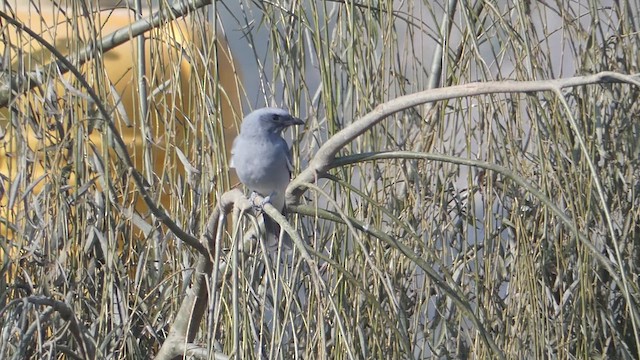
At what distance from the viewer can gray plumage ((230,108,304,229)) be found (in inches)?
77.5

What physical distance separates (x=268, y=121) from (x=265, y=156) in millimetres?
93

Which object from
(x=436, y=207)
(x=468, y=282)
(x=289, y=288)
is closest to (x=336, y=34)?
(x=436, y=207)

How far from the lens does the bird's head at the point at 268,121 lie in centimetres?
191

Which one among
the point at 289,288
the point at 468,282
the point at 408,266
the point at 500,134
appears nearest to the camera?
the point at 289,288

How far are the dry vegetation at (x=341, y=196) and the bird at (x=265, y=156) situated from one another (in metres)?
0.04

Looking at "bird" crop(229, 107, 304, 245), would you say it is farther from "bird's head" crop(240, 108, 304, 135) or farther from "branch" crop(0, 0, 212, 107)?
"branch" crop(0, 0, 212, 107)

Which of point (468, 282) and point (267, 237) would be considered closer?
point (267, 237)

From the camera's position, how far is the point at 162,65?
194cm

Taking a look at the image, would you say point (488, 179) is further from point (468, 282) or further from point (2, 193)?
point (2, 193)

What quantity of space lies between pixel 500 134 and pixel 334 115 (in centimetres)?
28

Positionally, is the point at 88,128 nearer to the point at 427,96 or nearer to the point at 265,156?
the point at 265,156

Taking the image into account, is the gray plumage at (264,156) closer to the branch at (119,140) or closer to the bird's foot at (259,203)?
the bird's foot at (259,203)

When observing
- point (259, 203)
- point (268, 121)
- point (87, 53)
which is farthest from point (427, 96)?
point (87, 53)

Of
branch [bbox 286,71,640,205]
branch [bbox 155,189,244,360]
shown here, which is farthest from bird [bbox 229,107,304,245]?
branch [bbox 286,71,640,205]
